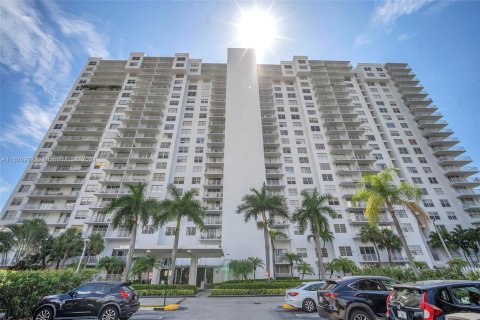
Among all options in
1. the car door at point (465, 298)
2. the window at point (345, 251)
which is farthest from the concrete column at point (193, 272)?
the car door at point (465, 298)

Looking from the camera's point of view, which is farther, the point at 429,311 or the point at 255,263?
the point at 255,263

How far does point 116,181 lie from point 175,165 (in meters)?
12.0

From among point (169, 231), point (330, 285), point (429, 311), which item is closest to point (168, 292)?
point (169, 231)

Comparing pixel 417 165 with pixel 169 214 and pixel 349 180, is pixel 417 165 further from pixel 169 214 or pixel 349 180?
pixel 169 214

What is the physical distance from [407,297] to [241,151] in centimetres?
4105

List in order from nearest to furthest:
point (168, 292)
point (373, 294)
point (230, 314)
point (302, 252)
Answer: point (373, 294) < point (230, 314) < point (168, 292) < point (302, 252)

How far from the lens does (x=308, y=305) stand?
41.2 ft

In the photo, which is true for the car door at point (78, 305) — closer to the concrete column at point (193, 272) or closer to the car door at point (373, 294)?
the car door at point (373, 294)

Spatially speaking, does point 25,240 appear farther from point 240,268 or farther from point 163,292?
point 240,268

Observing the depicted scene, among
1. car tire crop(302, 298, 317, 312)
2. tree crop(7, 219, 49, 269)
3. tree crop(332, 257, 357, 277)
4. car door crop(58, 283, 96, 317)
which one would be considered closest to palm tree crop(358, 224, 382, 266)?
tree crop(332, 257, 357, 277)

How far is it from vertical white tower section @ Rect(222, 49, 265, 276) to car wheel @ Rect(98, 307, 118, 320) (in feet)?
90.5

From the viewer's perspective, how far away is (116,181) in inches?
1724

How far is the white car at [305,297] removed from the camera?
12539mm

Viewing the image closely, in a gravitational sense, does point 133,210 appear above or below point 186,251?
above
